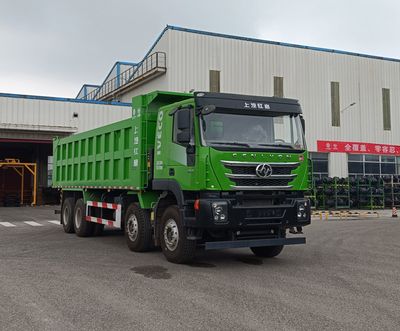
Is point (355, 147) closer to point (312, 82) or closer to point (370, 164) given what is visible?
point (370, 164)

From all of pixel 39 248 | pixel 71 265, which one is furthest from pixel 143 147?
pixel 39 248

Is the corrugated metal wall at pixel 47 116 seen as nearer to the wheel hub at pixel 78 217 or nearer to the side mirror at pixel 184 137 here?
the wheel hub at pixel 78 217

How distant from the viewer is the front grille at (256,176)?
7.81m

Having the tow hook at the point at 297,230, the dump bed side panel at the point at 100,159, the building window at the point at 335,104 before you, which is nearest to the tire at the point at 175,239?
the dump bed side panel at the point at 100,159

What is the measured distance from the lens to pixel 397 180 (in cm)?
2862

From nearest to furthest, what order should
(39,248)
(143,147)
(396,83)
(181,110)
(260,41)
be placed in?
(181,110) → (143,147) → (39,248) → (260,41) → (396,83)

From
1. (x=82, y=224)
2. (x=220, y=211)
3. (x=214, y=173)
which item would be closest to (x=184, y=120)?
(x=214, y=173)

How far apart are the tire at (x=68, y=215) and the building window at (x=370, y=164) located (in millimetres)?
24570

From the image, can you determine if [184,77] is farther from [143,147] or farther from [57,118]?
[143,147]

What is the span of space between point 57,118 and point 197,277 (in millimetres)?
20652

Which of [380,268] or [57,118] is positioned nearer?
[380,268]

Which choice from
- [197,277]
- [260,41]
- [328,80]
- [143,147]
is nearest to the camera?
[197,277]

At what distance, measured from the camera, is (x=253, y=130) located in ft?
27.5

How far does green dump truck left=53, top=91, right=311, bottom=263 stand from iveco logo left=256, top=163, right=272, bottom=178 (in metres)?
0.02
